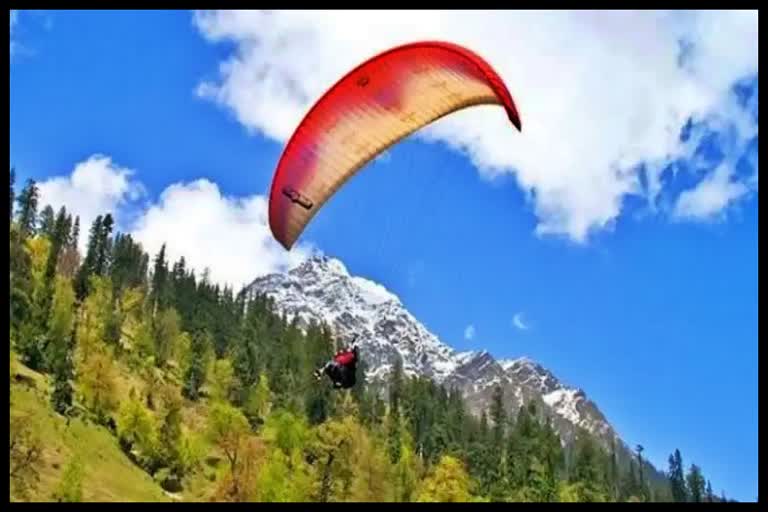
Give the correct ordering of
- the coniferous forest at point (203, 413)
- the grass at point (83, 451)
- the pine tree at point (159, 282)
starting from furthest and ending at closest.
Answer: the pine tree at point (159, 282) → the coniferous forest at point (203, 413) → the grass at point (83, 451)

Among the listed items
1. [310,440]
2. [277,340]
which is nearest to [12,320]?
[310,440]

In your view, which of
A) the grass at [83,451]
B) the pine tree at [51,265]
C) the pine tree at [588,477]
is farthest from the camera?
the pine tree at [588,477]

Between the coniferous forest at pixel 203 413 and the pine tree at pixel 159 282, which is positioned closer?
the coniferous forest at pixel 203 413

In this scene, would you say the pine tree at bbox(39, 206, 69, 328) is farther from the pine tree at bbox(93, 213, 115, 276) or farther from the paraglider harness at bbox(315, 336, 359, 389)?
the paraglider harness at bbox(315, 336, 359, 389)

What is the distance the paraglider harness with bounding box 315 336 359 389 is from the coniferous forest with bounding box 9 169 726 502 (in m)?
41.6

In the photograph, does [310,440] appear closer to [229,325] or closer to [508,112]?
[229,325]

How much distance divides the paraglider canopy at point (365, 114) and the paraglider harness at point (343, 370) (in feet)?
12.7

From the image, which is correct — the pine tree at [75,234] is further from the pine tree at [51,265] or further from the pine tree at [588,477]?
the pine tree at [588,477]

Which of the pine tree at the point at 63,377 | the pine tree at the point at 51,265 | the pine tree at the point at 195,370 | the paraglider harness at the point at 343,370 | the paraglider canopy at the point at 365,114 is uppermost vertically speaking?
the pine tree at the point at 51,265

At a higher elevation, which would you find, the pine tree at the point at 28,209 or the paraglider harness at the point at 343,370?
the pine tree at the point at 28,209

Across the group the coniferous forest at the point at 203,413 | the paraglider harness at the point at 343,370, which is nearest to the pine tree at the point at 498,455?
the coniferous forest at the point at 203,413

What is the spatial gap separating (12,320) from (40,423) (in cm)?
1673

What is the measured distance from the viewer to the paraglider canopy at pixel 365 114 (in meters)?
20.1

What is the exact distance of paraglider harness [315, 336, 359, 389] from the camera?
19672 millimetres
